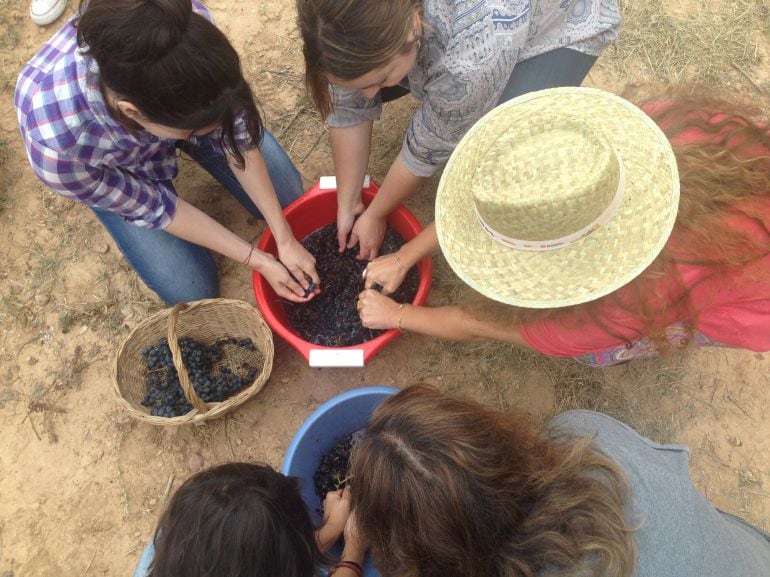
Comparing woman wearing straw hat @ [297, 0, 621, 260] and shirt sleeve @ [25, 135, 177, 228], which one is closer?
woman wearing straw hat @ [297, 0, 621, 260]

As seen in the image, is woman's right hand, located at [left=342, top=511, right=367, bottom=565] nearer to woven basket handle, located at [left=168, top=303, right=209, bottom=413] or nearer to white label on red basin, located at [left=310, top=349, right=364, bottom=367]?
white label on red basin, located at [left=310, top=349, right=364, bottom=367]

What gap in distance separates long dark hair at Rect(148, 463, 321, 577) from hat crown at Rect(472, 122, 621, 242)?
79 centimetres

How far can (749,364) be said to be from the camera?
6.79ft

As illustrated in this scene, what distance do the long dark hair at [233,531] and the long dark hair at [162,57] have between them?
33.1 inches

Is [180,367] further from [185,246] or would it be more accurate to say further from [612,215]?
[612,215]

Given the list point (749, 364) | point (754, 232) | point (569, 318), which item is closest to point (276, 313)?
point (569, 318)

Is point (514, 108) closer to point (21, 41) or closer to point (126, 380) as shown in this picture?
point (126, 380)

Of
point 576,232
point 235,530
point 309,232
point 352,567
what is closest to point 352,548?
point 352,567

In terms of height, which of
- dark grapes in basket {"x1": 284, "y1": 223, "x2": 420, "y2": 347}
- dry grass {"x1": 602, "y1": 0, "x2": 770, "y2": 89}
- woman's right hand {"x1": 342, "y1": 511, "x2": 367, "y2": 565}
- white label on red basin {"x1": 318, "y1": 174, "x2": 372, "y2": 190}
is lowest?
woman's right hand {"x1": 342, "y1": 511, "x2": 367, "y2": 565}

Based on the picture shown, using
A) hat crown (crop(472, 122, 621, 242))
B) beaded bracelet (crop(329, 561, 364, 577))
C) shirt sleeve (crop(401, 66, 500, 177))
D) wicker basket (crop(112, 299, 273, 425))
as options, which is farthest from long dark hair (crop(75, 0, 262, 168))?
beaded bracelet (crop(329, 561, 364, 577))

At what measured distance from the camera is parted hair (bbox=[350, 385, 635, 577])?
98cm

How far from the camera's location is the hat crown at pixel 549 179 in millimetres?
941

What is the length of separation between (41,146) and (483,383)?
5.33ft

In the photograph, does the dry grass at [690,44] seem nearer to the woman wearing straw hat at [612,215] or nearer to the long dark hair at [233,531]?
the woman wearing straw hat at [612,215]
